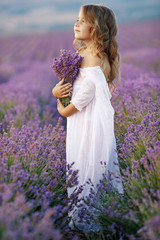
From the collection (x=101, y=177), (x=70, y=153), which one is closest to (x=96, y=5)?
(x=70, y=153)

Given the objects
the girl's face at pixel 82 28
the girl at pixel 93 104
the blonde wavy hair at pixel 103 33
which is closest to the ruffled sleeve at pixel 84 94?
the girl at pixel 93 104

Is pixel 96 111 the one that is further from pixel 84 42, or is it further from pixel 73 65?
pixel 84 42

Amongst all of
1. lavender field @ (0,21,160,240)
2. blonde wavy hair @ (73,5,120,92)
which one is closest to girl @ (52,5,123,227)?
blonde wavy hair @ (73,5,120,92)

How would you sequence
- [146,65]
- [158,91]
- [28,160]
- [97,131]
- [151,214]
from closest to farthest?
1. [151,214]
2. [28,160]
3. [97,131]
4. [158,91]
5. [146,65]

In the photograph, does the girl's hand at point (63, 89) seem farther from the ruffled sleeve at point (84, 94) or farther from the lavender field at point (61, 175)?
the lavender field at point (61, 175)

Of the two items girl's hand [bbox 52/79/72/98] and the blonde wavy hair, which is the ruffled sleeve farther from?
the blonde wavy hair

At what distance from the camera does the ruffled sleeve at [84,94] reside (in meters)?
1.76

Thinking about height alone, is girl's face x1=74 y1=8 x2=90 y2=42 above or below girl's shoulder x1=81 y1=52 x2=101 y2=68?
above

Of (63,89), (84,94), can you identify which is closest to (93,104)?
(84,94)

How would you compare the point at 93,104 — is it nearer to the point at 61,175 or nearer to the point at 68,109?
the point at 68,109

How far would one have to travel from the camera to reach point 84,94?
176cm

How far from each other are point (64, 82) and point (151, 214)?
1116mm

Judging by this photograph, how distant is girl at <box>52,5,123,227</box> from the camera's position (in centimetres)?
178

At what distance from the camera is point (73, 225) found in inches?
72.4
